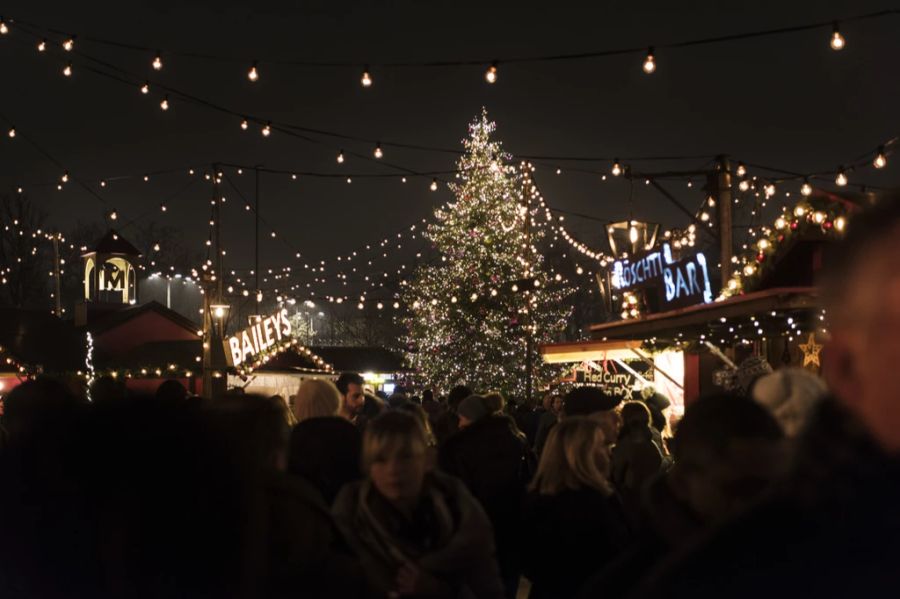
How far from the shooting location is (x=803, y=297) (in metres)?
11.0

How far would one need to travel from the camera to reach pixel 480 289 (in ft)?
148


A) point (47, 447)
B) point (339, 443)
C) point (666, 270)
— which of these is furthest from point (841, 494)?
point (666, 270)

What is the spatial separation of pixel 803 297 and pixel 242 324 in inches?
2985

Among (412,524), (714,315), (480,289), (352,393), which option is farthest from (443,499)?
(480,289)

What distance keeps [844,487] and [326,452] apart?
5038 mm

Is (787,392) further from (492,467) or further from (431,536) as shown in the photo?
(492,467)

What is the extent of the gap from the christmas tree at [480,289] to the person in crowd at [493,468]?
37400 mm

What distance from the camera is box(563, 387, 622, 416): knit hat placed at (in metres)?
8.68

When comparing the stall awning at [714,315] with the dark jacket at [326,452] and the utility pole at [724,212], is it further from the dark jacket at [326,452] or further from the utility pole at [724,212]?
the dark jacket at [326,452]

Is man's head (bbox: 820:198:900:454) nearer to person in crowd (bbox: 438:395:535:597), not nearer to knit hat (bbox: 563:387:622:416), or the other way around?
person in crowd (bbox: 438:395:535:597)

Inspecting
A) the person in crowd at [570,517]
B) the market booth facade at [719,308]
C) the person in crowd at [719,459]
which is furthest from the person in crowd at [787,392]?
the market booth facade at [719,308]

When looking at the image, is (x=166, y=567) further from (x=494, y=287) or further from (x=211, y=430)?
(x=494, y=287)

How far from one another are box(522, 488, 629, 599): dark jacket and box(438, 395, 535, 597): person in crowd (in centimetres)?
96

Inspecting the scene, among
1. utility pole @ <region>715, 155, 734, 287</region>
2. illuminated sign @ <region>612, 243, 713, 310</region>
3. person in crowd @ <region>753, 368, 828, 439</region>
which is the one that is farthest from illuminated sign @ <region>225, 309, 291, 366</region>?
person in crowd @ <region>753, 368, 828, 439</region>
